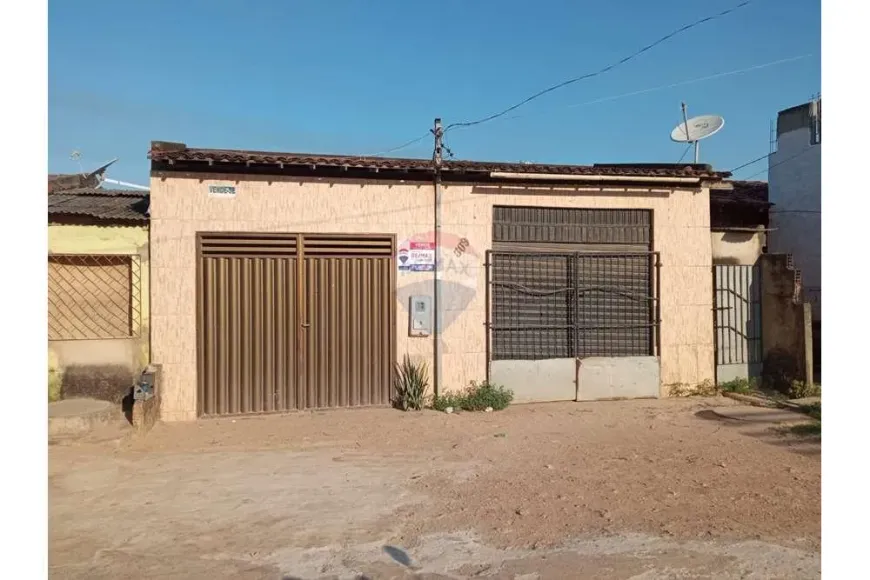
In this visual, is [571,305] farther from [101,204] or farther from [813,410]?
[101,204]

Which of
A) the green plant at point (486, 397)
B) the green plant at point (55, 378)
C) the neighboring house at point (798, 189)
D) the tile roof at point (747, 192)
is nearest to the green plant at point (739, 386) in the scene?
the neighboring house at point (798, 189)

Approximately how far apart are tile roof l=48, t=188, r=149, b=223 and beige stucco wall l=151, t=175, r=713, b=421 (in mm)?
456

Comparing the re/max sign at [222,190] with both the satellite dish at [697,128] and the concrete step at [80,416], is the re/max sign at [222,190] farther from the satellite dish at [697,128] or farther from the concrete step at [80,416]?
the satellite dish at [697,128]

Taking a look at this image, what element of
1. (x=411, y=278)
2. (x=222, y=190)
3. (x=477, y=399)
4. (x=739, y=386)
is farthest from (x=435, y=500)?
(x=739, y=386)

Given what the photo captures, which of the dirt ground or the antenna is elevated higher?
the antenna

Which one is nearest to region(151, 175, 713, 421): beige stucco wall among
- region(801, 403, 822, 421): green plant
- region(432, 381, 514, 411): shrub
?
region(432, 381, 514, 411): shrub

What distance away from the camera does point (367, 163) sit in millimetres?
8336

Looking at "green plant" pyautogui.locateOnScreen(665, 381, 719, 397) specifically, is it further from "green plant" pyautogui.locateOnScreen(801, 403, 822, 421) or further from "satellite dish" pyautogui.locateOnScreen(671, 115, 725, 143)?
"satellite dish" pyautogui.locateOnScreen(671, 115, 725, 143)

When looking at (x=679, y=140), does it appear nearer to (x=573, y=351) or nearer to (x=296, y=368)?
(x=573, y=351)

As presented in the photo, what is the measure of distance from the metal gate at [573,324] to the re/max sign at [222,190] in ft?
12.2

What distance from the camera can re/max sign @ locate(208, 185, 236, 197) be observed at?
792 cm

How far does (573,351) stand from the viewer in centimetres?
922

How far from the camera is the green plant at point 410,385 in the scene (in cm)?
841

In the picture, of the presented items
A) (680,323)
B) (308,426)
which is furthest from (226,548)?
(680,323)
